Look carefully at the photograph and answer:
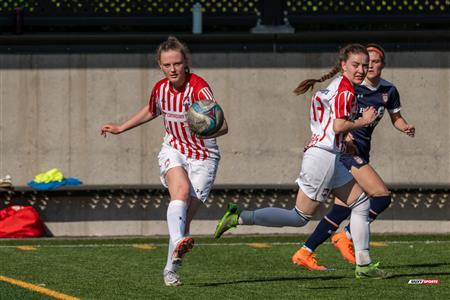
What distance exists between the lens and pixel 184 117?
978cm

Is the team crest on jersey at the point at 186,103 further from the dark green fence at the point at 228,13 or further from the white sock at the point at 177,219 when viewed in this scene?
the dark green fence at the point at 228,13

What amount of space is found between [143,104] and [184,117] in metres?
7.67

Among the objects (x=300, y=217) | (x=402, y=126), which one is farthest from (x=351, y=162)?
(x=402, y=126)

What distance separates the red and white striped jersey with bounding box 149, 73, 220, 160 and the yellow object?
7344 millimetres

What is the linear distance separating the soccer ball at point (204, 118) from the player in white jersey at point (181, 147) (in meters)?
0.13

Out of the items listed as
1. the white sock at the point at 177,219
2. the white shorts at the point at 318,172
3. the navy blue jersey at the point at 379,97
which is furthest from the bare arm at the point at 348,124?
the navy blue jersey at the point at 379,97

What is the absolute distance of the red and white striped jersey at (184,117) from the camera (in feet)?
32.1

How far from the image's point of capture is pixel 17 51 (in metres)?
17.5

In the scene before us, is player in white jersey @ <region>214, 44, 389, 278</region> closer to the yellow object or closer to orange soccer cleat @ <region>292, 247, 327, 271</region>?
orange soccer cleat @ <region>292, 247, 327, 271</region>

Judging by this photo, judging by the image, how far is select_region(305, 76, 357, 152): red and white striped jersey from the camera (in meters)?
10.2

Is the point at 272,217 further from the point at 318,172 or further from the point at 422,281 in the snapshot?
the point at 422,281

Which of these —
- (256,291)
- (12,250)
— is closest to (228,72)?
(12,250)

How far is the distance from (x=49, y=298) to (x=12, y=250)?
5.01 metres

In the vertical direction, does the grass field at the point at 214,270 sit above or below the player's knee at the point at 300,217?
below
